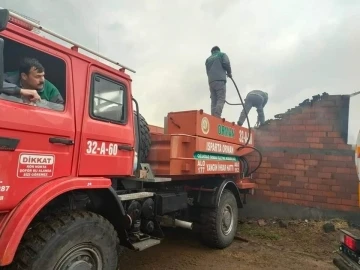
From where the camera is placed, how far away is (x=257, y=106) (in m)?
8.27

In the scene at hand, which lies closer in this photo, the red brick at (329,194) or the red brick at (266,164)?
the red brick at (329,194)

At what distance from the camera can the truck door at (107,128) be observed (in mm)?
2967

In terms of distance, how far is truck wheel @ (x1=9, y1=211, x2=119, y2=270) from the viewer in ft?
7.91

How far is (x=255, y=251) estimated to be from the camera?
5.11m

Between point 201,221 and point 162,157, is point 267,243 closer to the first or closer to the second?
point 201,221

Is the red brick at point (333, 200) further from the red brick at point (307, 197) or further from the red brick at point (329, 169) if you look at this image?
the red brick at point (329, 169)

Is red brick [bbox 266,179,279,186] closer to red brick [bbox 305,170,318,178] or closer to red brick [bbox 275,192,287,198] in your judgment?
red brick [bbox 275,192,287,198]

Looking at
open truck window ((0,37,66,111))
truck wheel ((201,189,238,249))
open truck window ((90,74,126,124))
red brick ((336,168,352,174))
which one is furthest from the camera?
red brick ((336,168,352,174))

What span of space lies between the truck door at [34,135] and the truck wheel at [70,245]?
343 millimetres

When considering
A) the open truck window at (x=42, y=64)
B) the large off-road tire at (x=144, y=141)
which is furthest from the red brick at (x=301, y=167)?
the open truck window at (x=42, y=64)

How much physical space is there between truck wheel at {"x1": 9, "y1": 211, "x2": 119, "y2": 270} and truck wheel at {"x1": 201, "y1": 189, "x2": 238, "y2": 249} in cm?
224

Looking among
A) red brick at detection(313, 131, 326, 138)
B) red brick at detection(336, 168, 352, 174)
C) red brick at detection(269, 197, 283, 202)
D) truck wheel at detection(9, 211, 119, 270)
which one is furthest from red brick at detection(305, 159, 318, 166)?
truck wheel at detection(9, 211, 119, 270)

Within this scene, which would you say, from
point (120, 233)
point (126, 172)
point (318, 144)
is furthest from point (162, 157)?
point (318, 144)

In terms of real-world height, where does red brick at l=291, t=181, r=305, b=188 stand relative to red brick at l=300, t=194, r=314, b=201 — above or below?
above
